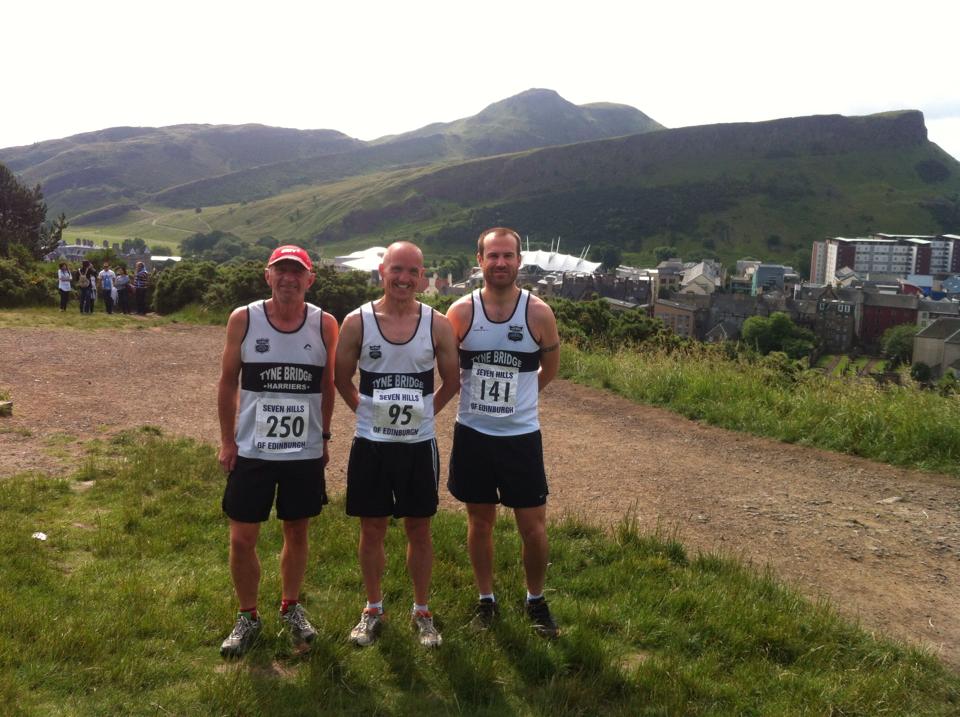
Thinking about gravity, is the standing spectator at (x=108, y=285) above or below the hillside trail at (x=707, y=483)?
above

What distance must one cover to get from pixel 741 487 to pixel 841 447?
5.76 ft

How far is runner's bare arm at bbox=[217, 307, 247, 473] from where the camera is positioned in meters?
3.62

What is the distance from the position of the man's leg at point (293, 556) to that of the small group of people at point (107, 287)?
17741 millimetres

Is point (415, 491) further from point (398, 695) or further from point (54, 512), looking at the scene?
point (54, 512)

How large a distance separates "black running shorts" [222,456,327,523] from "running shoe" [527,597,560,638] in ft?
3.91

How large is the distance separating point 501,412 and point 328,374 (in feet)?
2.81

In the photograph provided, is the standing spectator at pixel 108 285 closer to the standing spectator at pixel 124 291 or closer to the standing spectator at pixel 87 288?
the standing spectator at pixel 124 291

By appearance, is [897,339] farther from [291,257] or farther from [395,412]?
[291,257]

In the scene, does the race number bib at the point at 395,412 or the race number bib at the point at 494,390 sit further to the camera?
the race number bib at the point at 494,390

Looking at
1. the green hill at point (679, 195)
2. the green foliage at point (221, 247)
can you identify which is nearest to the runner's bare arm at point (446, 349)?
the green foliage at point (221, 247)

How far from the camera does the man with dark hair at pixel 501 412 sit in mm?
3787

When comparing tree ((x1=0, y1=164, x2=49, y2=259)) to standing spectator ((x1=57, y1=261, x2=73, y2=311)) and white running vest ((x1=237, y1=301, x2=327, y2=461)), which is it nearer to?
standing spectator ((x1=57, y1=261, x2=73, y2=311))

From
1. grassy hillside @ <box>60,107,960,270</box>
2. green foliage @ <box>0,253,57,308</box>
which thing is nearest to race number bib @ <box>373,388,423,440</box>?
green foliage @ <box>0,253,57,308</box>

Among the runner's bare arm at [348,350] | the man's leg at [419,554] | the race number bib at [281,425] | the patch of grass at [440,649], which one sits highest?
the runner's bare arm at [348,350]
